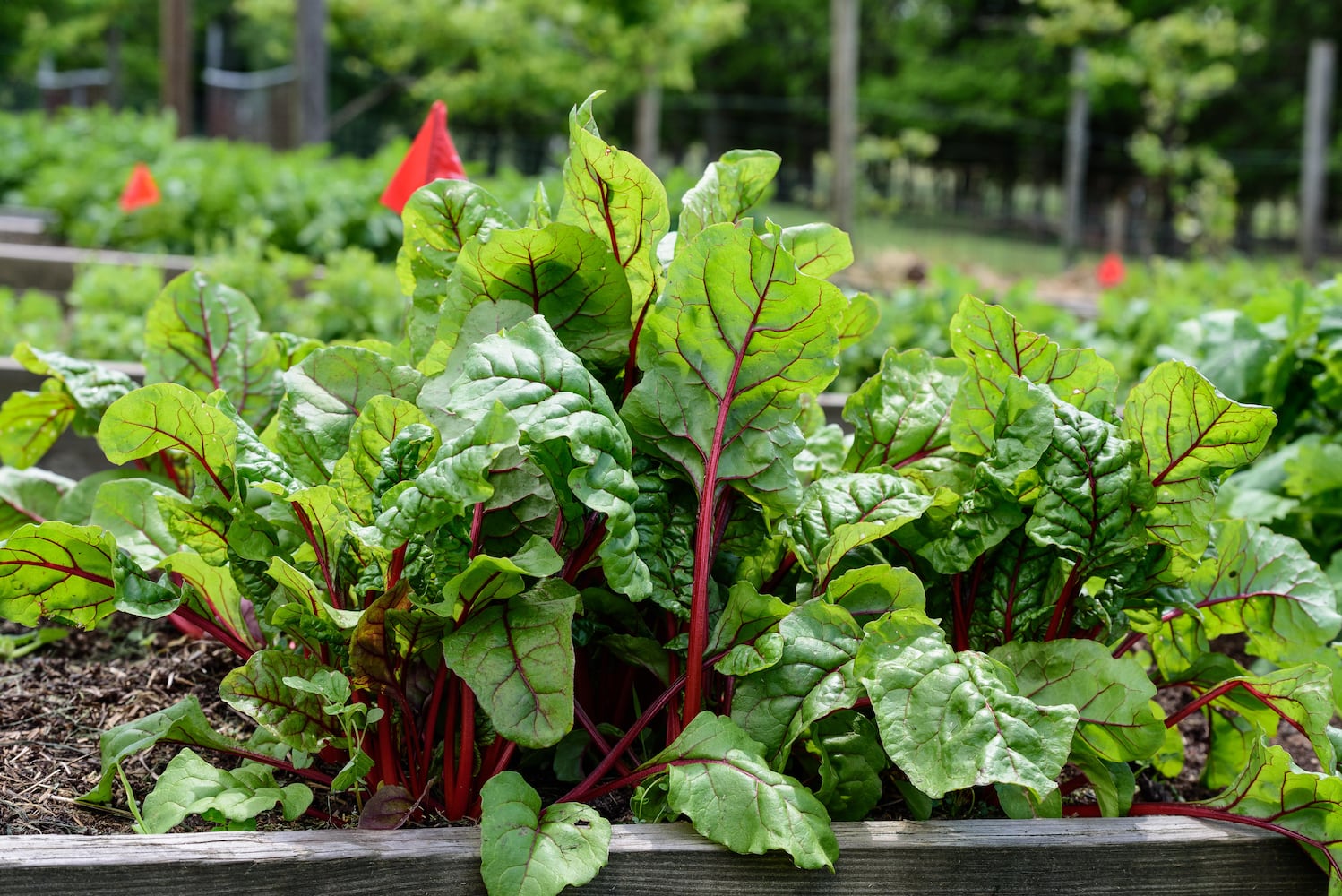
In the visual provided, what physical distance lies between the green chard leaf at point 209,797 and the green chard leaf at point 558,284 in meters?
0.58

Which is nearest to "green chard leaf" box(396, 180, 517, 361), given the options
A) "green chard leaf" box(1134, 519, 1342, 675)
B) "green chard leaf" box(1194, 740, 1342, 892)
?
"green chard leaf" box(1134, 519, 1342, 675)

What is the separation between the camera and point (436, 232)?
1540 mm

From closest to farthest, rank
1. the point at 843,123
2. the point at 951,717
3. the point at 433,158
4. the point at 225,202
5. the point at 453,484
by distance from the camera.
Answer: the point at 453,484, the point at 951,717, the point at 433,158, the point at 225,202, the point at 843,123

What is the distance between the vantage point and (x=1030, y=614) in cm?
149

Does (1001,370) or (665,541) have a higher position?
(1001,370)

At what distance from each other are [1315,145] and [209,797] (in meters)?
13.0

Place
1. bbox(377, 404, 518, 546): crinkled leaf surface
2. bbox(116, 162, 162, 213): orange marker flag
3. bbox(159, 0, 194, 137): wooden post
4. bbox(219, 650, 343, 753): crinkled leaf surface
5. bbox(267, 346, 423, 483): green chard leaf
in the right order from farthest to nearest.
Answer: bbox(159, 0, 194, 137): wooden post < bbox(116, 162, 162, 213): orange marker flag < bbox(267, 346, 423, 483): green chard leaf < bbox(219, 650, 343, 753): crinkled leaf surface < bbox(377, 404, 518, 546): crinkled leaf surface

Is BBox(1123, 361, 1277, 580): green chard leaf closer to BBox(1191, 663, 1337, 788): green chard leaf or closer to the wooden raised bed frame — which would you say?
BBox(1191, 663, 1337, 788): green chard leaf

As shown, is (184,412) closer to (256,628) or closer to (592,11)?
(256,628)

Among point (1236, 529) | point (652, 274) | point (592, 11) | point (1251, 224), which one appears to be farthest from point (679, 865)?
point (1251, 224)

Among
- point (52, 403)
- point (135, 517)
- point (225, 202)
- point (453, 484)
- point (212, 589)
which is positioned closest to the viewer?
point (453, 484)

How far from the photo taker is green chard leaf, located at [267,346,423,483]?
4.74ft

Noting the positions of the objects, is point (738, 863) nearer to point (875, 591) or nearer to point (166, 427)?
point (875, 591)

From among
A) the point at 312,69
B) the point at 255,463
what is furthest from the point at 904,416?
the point at 312,69
